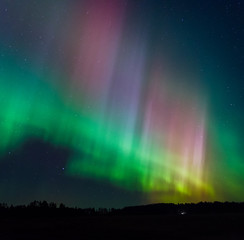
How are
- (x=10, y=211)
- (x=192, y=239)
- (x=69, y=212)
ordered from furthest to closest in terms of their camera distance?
Result: (x=69, y=212)
(x=10, y=211)
(x=192, y=239)

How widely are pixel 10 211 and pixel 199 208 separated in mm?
73056

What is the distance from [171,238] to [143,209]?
104650mm

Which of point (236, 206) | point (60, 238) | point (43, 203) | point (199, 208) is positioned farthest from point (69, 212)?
point (60, 238)

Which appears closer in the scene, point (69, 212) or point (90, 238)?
point (90, 238)

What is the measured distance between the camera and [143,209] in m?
132

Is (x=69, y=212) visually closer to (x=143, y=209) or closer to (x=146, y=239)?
(x=143, y=209)

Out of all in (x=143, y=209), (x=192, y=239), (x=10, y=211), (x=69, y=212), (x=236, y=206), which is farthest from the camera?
(x=236, y=206)

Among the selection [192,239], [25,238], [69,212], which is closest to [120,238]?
[192,239]

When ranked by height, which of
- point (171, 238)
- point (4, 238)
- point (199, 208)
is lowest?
point (4, 238)

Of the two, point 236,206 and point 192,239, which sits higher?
point 236,206

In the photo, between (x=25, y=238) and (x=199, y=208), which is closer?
(x=25, y=238)

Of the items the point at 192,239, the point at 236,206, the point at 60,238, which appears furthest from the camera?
the point at 236,206

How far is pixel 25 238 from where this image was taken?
30.6 m

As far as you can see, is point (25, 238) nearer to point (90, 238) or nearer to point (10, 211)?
point (90, 238)
